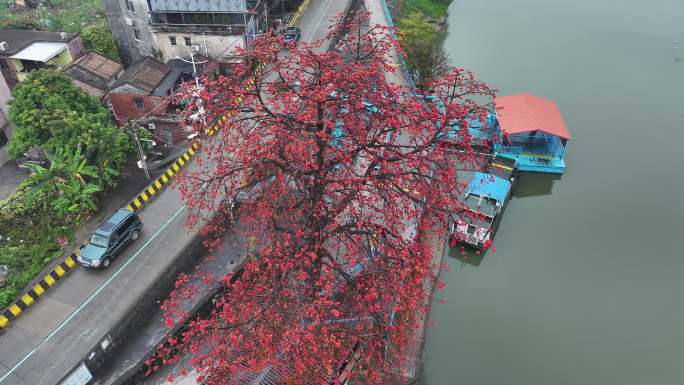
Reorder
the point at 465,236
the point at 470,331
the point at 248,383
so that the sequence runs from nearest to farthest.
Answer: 1. the point at 248,383
2. the point at 470,331
3. the point at 465,236

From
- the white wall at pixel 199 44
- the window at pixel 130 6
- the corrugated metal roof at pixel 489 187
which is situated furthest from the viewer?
the white wall at pixel 199 44

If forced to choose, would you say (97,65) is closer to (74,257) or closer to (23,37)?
(23,37)

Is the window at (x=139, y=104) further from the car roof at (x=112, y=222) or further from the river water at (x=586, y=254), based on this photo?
the river water at (x=586, y=254)

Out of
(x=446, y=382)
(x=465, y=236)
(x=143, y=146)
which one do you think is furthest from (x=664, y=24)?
(x=143, y=146)

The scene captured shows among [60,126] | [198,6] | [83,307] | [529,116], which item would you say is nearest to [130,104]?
[60,126]

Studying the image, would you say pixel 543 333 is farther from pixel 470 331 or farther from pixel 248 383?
pixel 248 383

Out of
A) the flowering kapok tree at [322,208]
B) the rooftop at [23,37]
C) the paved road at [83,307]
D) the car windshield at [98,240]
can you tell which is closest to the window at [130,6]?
the rooftop at [23,37]
